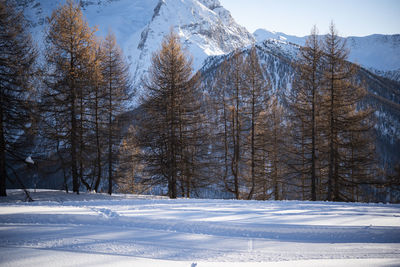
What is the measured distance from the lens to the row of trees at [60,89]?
35.8 feet

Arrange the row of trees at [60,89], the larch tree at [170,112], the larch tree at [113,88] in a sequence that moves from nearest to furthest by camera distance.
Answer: the row of trees at [60,89] < the larch tree at [170,112] < the larch tree at [113,88]

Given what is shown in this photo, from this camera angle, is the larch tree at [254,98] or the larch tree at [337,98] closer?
the larch tree at [337,98]

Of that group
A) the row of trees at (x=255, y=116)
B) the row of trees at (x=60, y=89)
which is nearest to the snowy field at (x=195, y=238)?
the row of trees at (x=255, y=116)

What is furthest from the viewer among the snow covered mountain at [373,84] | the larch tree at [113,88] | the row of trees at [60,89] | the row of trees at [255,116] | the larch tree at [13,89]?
the snow covered mountain at [373,84]

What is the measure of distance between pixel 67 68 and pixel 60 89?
4.27ft

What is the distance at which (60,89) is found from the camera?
1245 centimetres

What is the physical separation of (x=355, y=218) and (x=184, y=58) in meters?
11.8

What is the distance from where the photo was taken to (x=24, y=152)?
10.9 meters

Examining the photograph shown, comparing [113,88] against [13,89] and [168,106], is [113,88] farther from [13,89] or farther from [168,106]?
[13,89]

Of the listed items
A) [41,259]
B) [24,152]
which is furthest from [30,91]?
[41,259]

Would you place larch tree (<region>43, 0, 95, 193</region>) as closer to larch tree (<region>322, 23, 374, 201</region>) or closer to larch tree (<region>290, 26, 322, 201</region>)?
larch tree (<region>290, 26, 322, 201</region>)

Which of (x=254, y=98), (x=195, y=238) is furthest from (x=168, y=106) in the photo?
(x=195, y=238)

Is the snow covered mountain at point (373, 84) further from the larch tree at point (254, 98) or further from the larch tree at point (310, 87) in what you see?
the larch tree at point (310, 87)

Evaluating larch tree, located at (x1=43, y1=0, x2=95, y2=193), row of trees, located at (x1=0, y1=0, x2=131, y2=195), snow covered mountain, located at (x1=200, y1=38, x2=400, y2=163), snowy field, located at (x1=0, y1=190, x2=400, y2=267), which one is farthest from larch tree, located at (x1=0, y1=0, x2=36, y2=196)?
snow covered mountain, located at (x1=200, y1=38, x2=400, y2=163)
